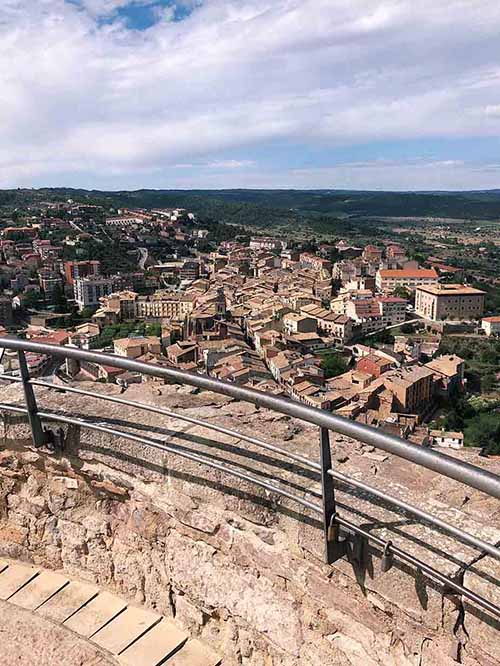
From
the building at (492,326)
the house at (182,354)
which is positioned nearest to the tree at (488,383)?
the building at (492,326)

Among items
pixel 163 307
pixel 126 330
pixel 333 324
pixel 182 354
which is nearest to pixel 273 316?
pixel 333 324

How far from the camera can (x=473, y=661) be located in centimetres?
121

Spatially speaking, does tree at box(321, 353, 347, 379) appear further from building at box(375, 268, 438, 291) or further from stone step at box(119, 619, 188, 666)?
stone step at box(119, 619, 188, 666)

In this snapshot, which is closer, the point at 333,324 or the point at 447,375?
the point at 447,375

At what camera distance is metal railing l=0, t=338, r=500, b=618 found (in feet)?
3.61

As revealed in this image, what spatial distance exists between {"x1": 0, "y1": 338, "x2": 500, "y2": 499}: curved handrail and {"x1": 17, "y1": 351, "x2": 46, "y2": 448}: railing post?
52 mm

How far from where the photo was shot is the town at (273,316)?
21859 millimetres

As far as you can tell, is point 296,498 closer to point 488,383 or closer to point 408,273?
point 488,383

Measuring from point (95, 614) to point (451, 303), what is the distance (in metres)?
41.6

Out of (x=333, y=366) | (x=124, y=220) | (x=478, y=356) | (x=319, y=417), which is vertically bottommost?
(x=478, y=356)

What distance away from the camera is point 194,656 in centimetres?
164

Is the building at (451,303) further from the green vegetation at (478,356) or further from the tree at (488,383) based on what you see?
the tree at (488,383)

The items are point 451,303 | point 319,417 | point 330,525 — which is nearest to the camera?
point 319,417

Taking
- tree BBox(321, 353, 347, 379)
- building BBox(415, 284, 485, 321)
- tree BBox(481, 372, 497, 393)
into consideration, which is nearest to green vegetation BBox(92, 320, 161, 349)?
tree BBox(321, 353, 347, 379)
